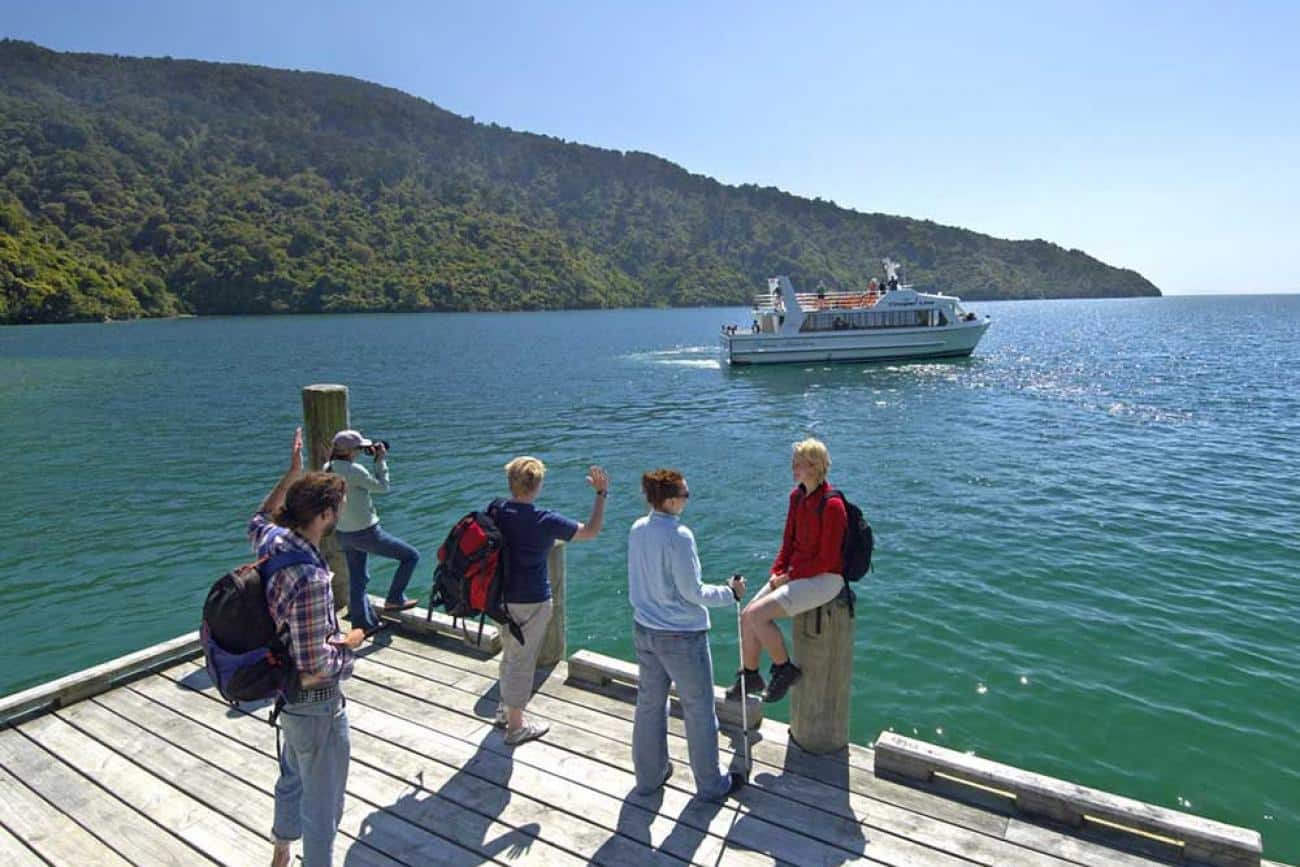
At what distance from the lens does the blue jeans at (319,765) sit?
3406mm

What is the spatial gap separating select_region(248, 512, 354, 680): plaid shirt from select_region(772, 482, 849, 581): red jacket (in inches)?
105

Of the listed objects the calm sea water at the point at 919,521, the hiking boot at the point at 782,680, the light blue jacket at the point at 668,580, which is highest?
the light blue jacket at the point at 668,580

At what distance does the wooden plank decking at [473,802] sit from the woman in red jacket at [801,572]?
1.67 ft

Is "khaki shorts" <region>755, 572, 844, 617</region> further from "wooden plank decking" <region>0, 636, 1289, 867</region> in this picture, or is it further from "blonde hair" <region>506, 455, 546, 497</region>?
"blonde hair" <region>506, 455, 546, 497</region>

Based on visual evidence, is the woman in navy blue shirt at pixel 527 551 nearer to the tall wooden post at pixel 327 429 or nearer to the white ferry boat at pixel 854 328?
the tall wooden post at pixel 327 429

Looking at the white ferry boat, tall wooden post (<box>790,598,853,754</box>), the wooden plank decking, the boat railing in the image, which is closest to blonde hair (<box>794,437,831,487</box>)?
tall wooden post (<box>790,598,853,754</box>)

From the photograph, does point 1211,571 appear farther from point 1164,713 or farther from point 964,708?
point 964,708

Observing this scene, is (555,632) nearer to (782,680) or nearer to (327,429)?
(782,680)

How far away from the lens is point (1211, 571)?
12.0 meters

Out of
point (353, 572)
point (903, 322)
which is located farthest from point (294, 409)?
point (903, 322)

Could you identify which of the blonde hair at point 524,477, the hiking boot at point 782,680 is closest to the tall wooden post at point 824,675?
the hiking boot at point 782,680

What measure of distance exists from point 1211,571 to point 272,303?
467ft

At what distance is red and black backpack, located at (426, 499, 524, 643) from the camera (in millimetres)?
4520

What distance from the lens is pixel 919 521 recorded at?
15.1 meters
